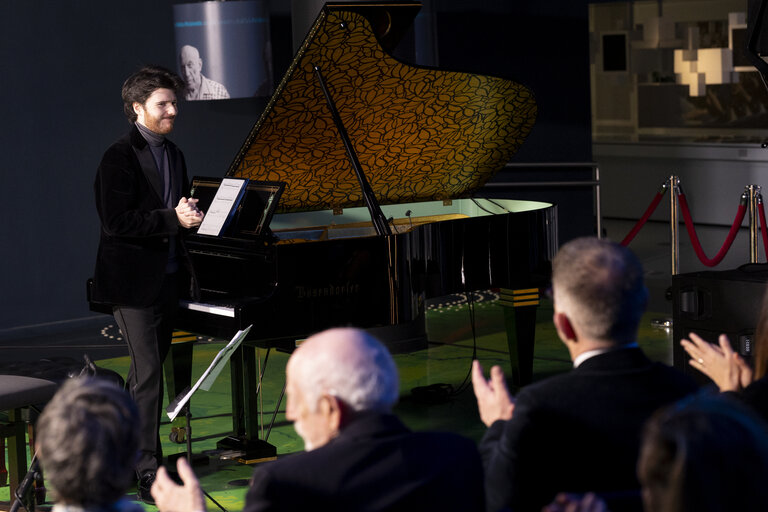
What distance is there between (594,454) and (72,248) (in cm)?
602

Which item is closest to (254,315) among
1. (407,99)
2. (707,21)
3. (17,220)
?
(407,99)

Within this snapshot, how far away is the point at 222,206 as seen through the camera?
14.3 feet

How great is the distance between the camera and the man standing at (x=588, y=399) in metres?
2.14

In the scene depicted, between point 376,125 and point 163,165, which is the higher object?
point 376,125

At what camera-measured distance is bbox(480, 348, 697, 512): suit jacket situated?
214cm

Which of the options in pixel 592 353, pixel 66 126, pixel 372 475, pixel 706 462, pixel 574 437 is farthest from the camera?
pixel 66 126

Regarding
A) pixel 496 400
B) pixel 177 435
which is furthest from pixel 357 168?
pixel 496 400

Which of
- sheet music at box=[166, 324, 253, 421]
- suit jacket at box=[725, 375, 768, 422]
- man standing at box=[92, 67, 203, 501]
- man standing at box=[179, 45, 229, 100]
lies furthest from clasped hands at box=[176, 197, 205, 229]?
man standing at box=[179, 45, 229, 100]

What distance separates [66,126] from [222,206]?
355 centimetres

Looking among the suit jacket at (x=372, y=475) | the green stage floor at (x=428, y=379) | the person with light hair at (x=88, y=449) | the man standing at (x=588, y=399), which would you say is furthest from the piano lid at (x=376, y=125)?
the person with light hair at (x=88, y=449)

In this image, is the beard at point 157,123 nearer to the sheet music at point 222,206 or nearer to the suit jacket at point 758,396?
the sheet music at point 222,206

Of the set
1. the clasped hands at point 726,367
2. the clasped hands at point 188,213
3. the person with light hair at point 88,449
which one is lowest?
the clasped hands at point 726,367

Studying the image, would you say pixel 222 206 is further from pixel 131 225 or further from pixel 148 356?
pixel 148 356

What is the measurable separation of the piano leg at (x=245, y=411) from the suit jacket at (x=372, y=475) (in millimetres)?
2598
